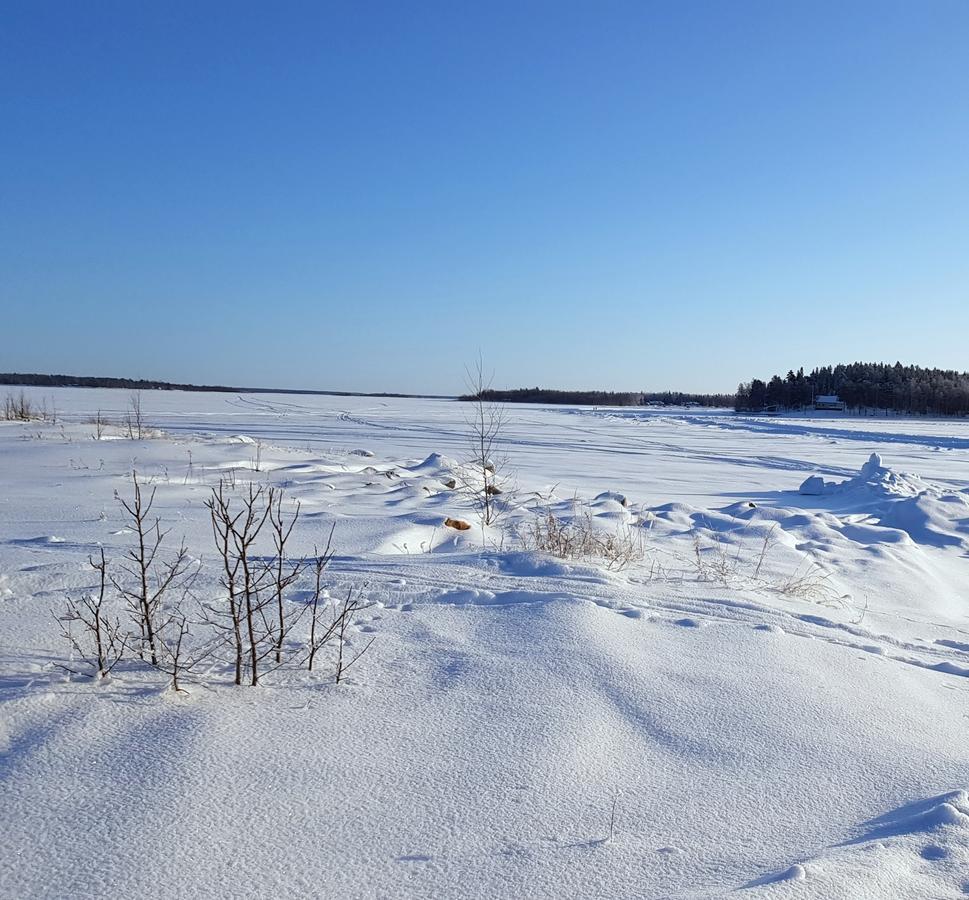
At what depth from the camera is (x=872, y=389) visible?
6919cm

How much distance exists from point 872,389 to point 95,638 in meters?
77.4

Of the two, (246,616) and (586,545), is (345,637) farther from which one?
(586,545)

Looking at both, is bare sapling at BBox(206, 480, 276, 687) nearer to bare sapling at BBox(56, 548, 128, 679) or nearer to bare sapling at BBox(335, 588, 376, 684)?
bare sapling at BBox(335, 588, 376, 684)

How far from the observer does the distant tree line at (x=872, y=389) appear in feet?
206

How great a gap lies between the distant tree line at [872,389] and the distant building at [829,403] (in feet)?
2.61

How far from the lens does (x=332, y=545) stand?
501 centimetres

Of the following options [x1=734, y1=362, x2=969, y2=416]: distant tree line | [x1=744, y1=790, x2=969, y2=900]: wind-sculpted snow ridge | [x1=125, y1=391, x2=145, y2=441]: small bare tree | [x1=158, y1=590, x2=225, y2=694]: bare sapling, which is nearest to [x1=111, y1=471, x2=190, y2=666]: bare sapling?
[x1=158, y1=590, x2=225, y2=694]: bare sapling

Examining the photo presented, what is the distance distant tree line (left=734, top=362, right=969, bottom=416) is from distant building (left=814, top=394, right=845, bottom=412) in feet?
2.61

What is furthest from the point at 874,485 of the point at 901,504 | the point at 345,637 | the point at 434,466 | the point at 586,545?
the point at 345,637

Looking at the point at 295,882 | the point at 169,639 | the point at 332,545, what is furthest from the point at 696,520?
the point at 295,882

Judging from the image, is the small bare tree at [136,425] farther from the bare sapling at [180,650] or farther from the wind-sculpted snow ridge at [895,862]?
the wind-sculpted snow ridge at [895,862]

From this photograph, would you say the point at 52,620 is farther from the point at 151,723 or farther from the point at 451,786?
the point at 451,786

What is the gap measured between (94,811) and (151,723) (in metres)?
0.43

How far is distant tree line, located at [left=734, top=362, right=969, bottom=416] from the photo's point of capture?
62656mm
